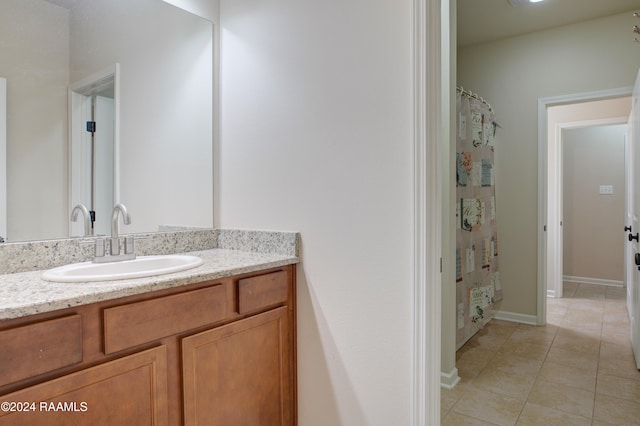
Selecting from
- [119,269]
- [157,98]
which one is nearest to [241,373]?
[119,269]

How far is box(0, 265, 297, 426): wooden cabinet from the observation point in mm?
978

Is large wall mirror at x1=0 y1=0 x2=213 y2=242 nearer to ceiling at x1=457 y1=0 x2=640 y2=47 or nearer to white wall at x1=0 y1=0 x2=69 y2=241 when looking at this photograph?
white wall at x1=0 y1=0 x2=69 y2=241

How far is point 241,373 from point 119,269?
0.62 metres

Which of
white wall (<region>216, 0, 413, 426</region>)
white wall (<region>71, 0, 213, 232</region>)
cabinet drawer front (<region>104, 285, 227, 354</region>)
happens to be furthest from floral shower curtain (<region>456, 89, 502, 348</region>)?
cabinet drawer front (<region>104, 285, 227, 354</region>)

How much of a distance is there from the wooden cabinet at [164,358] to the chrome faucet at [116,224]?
1.46 feet

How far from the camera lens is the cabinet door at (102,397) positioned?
3.18 feet

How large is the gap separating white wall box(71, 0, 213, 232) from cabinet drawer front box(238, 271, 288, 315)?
1.97 ft

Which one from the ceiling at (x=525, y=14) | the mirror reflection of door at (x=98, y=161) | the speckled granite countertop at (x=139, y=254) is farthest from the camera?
the ceiling at (x=525, y=14)

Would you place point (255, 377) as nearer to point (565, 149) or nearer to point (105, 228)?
point (105, 228)

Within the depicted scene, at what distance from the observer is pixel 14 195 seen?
4.62ft

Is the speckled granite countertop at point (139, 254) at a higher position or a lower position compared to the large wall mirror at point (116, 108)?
lower

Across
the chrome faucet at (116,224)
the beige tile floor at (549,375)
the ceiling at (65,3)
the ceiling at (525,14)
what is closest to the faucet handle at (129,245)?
the chrome faucet at (116,224)

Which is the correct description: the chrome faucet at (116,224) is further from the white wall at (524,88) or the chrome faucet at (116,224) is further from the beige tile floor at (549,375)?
the white wall at (524,88)

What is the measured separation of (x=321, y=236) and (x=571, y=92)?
9.43ft
